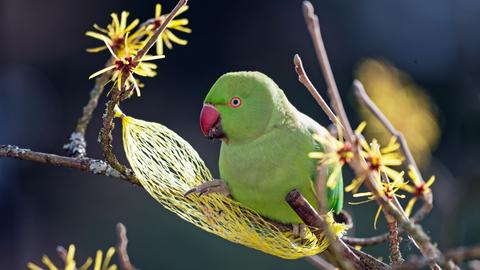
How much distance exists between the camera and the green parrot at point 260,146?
1196 millimetres

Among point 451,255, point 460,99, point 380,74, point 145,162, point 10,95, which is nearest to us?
point 451,255

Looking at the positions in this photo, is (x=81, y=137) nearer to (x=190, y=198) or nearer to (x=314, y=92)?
(x=190, y=198)

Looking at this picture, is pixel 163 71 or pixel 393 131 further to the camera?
pixel 163 71

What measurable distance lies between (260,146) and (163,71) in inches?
90.2

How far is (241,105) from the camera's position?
126cm

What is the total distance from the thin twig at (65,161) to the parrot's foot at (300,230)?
298 mm

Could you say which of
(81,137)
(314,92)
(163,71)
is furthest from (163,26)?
(163,71)

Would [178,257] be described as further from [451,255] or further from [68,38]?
[451,255]

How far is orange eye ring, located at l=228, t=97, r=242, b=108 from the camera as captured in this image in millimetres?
1257

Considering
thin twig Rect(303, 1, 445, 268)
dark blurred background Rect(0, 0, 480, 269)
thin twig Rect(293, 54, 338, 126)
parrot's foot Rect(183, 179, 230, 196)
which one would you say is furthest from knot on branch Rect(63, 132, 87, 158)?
dark blurred background Rect(0, 0, 480, 269)

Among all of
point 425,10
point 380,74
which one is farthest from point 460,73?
point 380,74

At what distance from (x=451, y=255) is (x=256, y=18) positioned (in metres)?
2.94

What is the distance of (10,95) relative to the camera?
11.3ft

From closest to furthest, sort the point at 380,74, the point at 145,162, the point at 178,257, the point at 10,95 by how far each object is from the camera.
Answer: the point at 380,74
the point at 145,162
the point at 178,257
the point at 10,95
